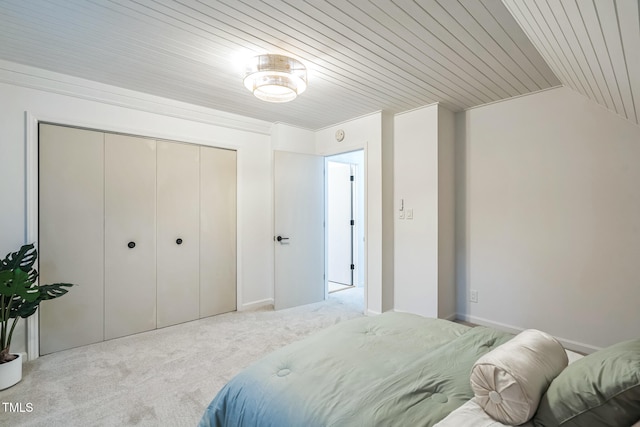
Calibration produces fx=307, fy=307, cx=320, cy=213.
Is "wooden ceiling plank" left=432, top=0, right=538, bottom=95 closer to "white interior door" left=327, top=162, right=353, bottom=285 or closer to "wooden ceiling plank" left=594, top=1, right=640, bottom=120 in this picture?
"wooden ceiling plank" left=594, top=1, right=640, bottom=120

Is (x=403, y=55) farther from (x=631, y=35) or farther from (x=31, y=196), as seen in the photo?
(x=31, y=196)

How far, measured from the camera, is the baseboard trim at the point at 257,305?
391 centimetres

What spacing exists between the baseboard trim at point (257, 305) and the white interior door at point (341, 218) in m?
1.64

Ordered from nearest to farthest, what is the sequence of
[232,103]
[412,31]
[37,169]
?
[412,31] < [37,169] < [232,103]

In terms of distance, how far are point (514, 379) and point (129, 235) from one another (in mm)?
3343

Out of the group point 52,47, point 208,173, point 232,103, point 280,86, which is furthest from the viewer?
point 208,173

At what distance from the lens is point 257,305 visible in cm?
403

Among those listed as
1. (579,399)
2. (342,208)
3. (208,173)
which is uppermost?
(208,173)

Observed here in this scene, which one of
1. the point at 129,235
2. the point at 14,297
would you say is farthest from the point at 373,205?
the point at 14,297

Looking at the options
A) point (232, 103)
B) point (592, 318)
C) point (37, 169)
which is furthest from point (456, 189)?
point (37, 169)

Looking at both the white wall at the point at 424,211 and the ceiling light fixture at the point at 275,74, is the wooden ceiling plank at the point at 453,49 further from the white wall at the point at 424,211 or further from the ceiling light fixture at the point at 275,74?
the ceiling light fixture at the point at 275,74

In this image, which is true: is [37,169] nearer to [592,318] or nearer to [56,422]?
[56,422]

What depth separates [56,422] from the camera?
6.00 ft

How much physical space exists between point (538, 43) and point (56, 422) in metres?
3.72
